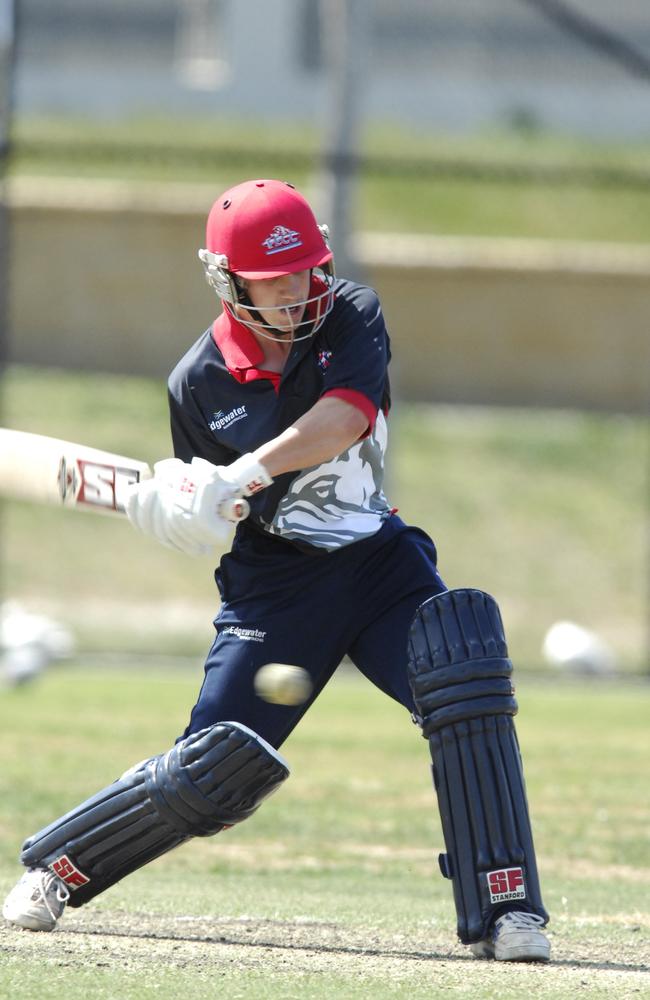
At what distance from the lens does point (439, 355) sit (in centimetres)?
1770

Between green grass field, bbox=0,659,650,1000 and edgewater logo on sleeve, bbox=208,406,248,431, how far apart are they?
1.31 meters

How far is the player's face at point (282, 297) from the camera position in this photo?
424 centimetres

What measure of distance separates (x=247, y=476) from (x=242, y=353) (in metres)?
0.48

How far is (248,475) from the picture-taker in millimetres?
4023

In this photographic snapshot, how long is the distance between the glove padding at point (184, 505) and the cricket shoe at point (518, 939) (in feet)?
3.73

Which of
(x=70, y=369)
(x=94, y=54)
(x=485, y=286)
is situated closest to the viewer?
(x=485, y=286)

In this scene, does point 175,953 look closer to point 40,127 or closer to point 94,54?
point 40,127

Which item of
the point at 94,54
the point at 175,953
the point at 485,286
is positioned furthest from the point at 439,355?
the point at 175,953

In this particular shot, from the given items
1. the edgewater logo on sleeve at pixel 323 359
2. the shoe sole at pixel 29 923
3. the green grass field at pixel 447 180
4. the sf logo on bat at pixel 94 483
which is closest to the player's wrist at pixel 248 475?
the sf logo on bat at pixel 94 483

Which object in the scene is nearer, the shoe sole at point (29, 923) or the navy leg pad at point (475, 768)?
the navy leg pad at point (475, 768)

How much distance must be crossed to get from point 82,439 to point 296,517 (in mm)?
13453

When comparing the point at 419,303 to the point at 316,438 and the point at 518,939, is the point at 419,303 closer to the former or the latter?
the point at 316,438

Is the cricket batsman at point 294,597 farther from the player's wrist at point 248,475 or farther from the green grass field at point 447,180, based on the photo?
the green grass field at point 447,180

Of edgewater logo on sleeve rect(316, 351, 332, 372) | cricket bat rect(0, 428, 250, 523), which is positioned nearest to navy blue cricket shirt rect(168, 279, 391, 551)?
edgewater logo on sleeve rect(316, 351, 332, 372)
